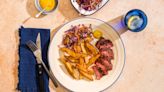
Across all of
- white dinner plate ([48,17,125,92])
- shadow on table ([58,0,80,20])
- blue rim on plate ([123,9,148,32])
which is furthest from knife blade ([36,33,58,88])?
blue rim on plate ([123,9,148,32])

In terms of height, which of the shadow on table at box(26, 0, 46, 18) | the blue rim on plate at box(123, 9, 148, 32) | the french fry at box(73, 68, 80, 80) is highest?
the shadow on table at box(26, 0, 46, 18)

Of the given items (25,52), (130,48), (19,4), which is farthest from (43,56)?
(130,48)

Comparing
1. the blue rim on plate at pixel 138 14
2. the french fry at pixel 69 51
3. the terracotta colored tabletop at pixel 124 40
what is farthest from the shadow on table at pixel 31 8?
the blue rim on plate at pixel 138 14

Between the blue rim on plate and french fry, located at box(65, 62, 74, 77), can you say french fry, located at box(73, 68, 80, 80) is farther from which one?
the blue rim on plate

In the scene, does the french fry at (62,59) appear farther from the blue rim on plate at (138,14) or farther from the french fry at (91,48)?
the blue rim on plate at (138,14)

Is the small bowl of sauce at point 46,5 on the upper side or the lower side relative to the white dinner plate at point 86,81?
upper

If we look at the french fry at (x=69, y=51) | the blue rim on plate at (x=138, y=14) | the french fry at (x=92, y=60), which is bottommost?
the french fry at (x=92, y=60)

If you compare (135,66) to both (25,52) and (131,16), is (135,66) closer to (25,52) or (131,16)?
(131,16)
